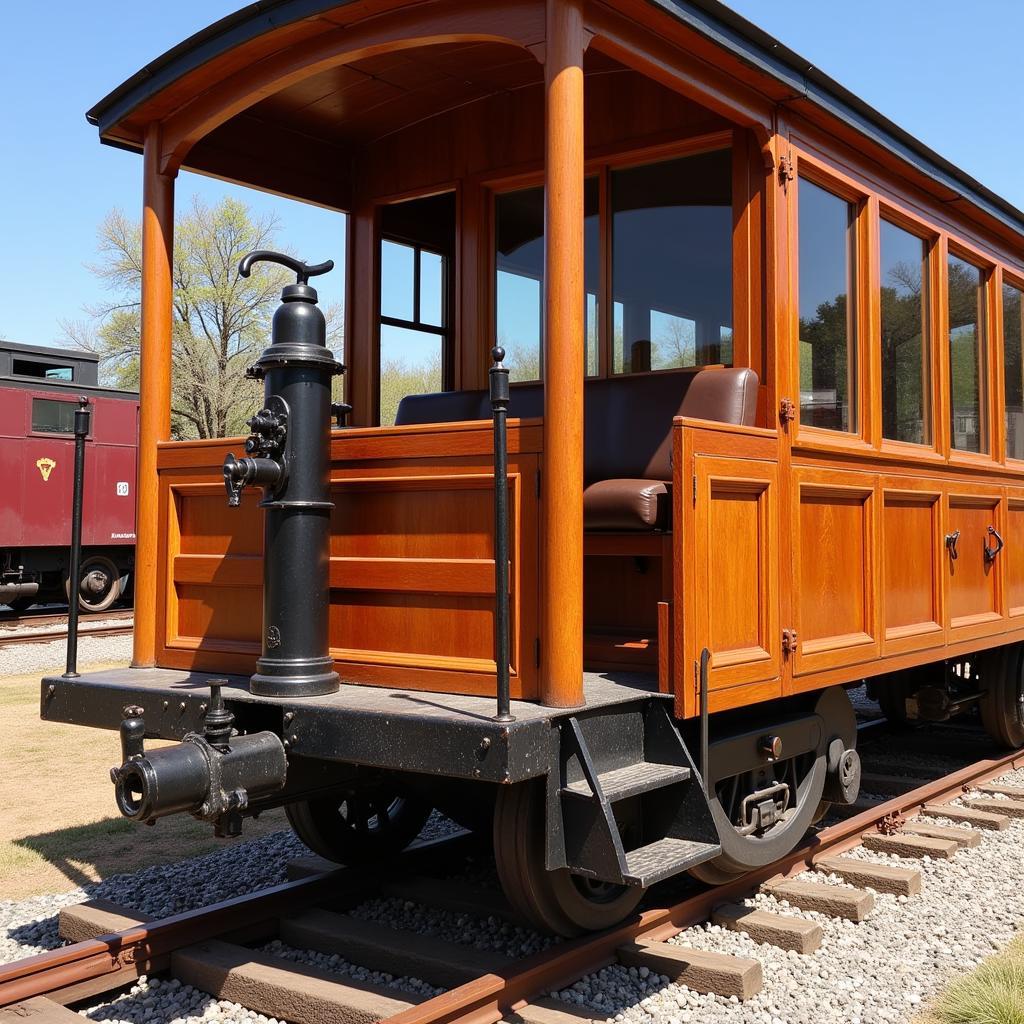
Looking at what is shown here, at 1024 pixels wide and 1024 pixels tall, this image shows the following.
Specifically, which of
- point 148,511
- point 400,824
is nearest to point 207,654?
point 148,511

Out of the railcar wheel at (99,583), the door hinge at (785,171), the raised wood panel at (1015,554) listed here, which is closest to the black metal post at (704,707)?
the door hinge at (785,171)

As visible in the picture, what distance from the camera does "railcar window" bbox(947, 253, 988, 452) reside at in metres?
6.11

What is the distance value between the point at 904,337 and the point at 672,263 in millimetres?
1336

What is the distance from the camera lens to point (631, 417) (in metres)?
4.95

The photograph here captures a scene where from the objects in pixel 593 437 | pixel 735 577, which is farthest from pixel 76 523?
pixel 735 577

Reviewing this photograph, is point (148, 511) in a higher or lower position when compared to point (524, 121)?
lower

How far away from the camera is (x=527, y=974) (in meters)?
3.46

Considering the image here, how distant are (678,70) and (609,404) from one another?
1.49 meters

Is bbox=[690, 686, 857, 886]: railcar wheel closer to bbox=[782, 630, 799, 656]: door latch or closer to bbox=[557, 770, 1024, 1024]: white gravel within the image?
bbox=[557, 770, 1024, 1024]: white gravel

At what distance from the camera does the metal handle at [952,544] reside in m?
5.73

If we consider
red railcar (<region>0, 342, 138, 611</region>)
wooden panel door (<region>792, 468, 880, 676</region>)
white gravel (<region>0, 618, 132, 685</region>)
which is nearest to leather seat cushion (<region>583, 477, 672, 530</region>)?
wooden panel door (<region>792, 468, 880, 676</region>)

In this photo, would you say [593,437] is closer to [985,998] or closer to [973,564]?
[973,564]

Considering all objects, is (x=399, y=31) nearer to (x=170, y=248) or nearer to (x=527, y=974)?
(x=170, y=248)

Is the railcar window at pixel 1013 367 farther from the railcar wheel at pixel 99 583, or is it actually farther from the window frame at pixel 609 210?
the railcar wheel at pixel 99 583
